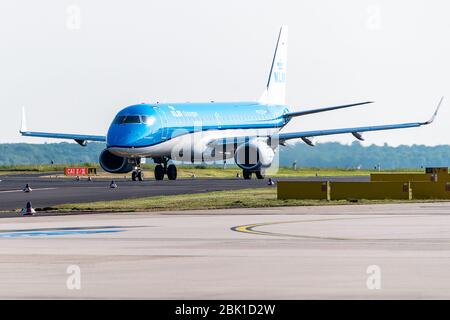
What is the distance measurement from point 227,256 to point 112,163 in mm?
61410

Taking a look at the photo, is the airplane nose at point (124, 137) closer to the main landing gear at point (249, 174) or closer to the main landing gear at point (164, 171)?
the main landing gear at point (164, 171)

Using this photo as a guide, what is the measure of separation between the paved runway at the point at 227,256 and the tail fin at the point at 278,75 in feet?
204

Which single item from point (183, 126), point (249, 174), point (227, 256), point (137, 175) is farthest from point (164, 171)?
point (227, 256)

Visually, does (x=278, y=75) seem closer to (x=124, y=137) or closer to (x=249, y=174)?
(x=249, y=174)

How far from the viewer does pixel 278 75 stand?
4279 inches

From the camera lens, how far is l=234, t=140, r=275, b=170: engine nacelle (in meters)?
87.3

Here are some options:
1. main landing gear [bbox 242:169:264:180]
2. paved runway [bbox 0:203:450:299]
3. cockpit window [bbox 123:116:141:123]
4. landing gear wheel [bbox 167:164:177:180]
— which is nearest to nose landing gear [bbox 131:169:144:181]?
landing gear wheel [bbox 167:164:177:180]

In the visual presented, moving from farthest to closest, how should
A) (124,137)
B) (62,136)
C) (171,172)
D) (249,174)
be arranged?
(62,136), (249,174), (171,172), (124,137)

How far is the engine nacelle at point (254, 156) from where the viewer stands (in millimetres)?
87312

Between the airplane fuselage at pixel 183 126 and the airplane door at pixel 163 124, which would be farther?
the airplane door at pixel 163 124

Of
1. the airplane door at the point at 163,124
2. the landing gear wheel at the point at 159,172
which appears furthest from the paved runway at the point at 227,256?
the landing gear wheel at the point at 159,172
